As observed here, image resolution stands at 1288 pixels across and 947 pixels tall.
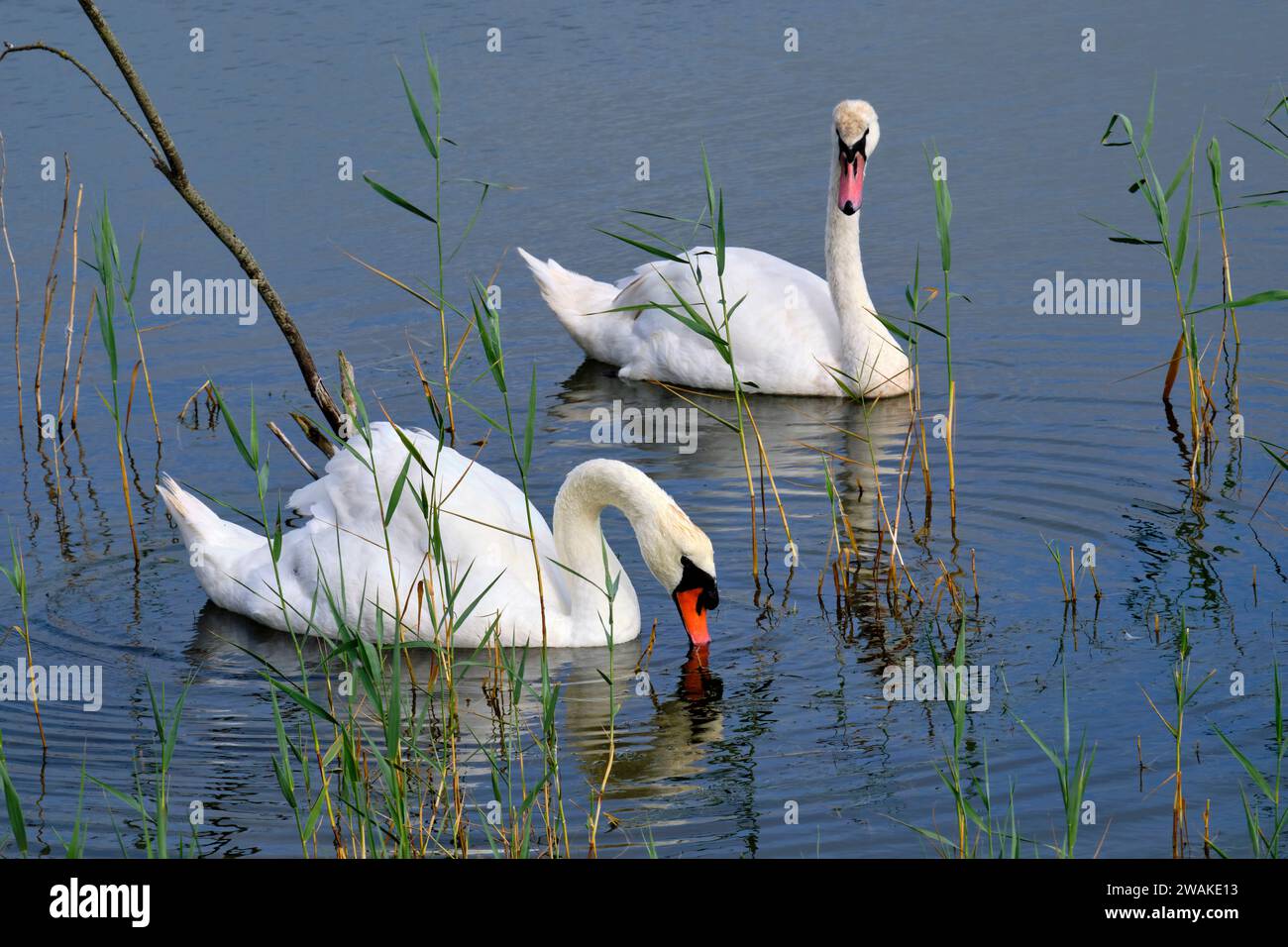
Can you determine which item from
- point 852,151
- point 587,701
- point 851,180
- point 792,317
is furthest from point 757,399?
point 587,701

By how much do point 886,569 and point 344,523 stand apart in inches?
93.6

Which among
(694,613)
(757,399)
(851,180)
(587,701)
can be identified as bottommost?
(587,701)

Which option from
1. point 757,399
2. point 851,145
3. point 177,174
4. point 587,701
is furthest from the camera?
point 757,399

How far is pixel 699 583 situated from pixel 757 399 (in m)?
3.97

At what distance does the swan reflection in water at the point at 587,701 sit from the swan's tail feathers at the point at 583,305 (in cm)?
422

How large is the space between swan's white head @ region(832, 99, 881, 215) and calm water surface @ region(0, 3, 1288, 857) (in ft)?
3.79

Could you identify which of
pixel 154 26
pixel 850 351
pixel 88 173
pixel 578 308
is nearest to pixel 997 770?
pixel 850 351

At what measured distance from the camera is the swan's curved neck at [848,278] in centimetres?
1105

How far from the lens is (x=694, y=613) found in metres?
7.52

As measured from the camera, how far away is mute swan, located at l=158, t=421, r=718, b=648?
752 cm

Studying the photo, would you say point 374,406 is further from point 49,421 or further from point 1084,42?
point 1084,42

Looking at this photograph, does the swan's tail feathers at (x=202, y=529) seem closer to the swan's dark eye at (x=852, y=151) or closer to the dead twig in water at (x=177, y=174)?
the dead twig in water at (x=177, y=174)

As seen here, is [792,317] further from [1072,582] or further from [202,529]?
[202,529]

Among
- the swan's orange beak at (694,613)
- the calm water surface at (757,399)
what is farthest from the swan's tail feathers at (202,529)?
the swan's orange beak at (694,613)
